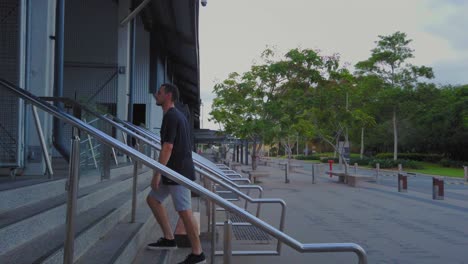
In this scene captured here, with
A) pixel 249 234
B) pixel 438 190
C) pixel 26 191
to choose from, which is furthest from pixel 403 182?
pixel 26 191

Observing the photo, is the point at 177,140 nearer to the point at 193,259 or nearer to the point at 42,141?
the point at 193,259

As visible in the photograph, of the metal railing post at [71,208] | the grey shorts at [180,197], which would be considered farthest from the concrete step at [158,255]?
the metal railing post at [71,208]

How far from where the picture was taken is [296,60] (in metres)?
20.2

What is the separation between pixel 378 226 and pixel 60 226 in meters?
7.35

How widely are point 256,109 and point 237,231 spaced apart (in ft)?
42.8

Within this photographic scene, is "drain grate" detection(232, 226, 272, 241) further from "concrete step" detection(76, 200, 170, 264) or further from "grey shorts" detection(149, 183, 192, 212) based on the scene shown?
"grey shorts" detection(149, 183, 192, 212)

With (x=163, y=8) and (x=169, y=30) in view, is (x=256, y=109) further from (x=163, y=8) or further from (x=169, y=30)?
(x=163, y=8)

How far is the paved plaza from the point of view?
693 centimetres

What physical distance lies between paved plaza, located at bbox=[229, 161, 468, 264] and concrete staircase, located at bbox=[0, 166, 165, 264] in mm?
1436

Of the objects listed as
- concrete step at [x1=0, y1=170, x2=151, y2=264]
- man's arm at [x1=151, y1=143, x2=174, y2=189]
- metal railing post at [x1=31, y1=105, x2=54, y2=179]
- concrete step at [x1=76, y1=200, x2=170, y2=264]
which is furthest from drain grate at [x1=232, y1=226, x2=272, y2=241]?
man's arm at [x1=151, y1=143, x2=174, y2=189]

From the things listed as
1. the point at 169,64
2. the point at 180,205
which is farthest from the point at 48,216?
the point at 169,64

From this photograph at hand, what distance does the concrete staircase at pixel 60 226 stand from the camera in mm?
3181

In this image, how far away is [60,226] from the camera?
403 centimetres

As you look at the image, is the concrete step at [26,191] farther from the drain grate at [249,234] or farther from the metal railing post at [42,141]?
the drain grate at [249,234]
